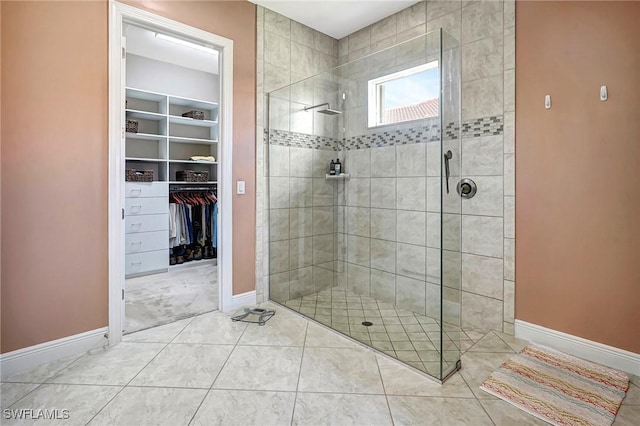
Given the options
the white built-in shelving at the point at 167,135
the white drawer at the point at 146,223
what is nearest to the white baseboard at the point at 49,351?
the white drawer at the point at 146,223

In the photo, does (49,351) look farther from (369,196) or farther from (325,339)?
(369,196)

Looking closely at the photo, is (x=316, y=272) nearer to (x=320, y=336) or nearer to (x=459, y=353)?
(x=320, y=336)

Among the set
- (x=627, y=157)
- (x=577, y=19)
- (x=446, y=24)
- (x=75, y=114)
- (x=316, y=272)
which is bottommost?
(x=316, y=272)

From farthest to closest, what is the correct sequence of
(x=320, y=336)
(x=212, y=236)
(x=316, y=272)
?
(x=212, y=236) → (x=316, y=272) → (x=320, y=336)

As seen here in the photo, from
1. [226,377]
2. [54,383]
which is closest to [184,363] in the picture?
[226,377]

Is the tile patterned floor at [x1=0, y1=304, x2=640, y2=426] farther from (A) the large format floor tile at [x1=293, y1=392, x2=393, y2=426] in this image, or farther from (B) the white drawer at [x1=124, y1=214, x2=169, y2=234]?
(B) the white drawer at [x1=124, y1=214, x2=169, y2=234]

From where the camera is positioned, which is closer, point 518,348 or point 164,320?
point 518,348

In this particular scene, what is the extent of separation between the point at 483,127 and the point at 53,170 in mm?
2997

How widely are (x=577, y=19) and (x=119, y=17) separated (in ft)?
10.00

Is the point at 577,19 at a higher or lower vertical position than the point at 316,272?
higher

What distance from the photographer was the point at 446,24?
269 cm

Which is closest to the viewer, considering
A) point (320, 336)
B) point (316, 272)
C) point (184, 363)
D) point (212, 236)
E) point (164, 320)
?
point (184, 363)

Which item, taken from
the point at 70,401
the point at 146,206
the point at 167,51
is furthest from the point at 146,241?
the point at 70,401

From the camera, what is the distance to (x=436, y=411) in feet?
5.07
